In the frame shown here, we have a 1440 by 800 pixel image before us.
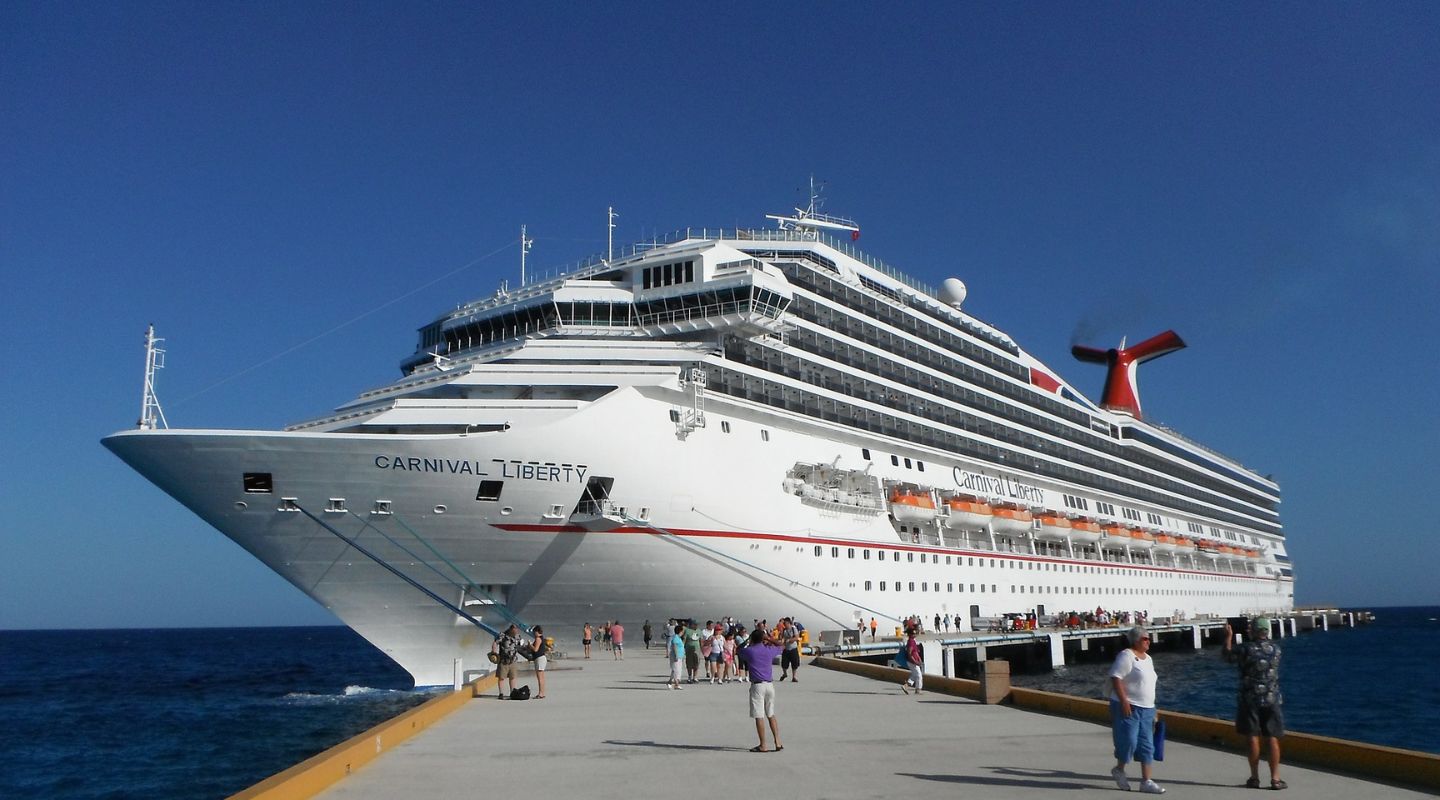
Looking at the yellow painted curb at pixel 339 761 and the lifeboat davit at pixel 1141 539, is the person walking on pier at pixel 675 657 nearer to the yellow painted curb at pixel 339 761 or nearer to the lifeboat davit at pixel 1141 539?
the yellow painted curb at pixel 339 761

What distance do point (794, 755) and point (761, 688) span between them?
0.77 meters

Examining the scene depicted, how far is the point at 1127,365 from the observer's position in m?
76.4

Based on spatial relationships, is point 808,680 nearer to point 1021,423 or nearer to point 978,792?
point 978,792

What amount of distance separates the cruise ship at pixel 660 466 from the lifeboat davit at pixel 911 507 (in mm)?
112

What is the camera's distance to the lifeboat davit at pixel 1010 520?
143 feet

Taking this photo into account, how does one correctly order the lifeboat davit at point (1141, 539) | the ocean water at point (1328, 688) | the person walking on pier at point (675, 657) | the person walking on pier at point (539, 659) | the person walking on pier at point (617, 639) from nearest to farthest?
the person walking on pier at point (539, 659), the person walking on pier at point (675, 657), the person walking on pier at point (617, 639), the ocean water at point (1328, 688), the lifeboat davit at point (1141, 539)

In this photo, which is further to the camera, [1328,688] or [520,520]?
[1328,688]

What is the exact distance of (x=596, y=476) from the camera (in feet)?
83.4

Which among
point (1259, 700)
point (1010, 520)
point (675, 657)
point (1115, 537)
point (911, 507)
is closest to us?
point (1259, 700)

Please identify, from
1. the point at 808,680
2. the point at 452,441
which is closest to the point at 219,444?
the point at 452,441

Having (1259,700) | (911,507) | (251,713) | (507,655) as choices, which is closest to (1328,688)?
(911,507)

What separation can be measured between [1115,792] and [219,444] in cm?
2063

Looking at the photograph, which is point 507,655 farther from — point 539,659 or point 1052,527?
point 1052,527

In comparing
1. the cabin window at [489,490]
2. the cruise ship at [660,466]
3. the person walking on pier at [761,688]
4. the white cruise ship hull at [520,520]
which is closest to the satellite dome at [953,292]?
the cruise ship at [660,466]
